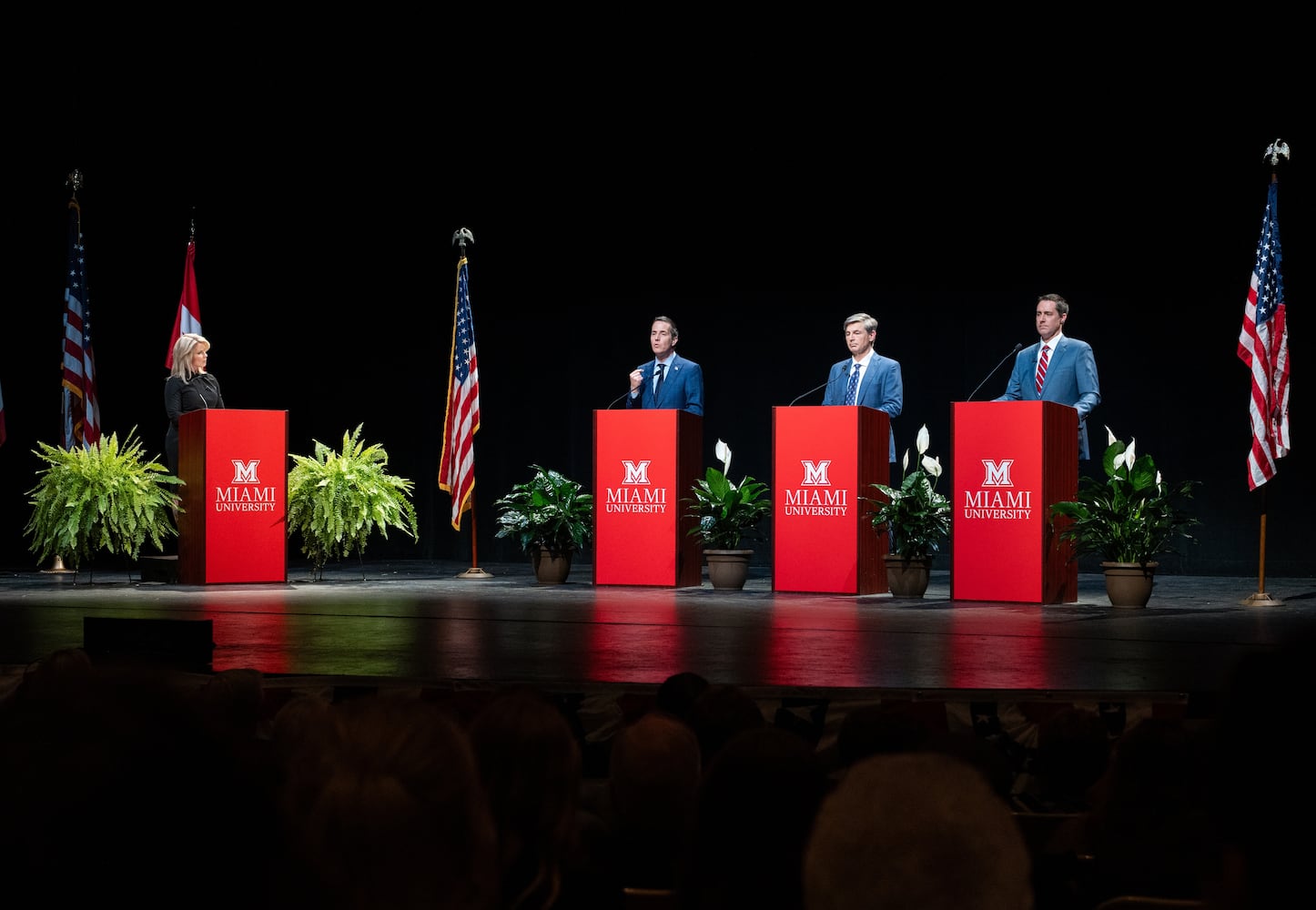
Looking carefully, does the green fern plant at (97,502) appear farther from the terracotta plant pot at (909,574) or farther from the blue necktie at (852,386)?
the terracotta plant pot at (909,574)

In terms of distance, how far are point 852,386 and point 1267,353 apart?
2239 millimetres

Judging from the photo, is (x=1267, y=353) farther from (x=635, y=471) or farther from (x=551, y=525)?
(x=551, y=525)

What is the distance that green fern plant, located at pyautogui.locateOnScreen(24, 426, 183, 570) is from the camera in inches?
287

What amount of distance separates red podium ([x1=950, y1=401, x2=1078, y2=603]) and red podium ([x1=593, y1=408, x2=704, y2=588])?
1719mm

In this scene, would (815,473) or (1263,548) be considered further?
(815,473)

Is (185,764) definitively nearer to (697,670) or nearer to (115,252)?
(697,670)

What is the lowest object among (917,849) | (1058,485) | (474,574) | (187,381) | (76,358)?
(474,574)

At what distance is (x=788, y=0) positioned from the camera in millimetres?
8391

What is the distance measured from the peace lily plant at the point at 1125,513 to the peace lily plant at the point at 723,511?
1893mm

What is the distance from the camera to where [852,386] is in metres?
7.75

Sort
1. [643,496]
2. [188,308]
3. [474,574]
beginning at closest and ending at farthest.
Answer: [643,496], [474,574], [188,308]

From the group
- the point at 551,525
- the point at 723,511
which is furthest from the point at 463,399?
the point at 723,511

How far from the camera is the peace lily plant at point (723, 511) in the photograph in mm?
7691

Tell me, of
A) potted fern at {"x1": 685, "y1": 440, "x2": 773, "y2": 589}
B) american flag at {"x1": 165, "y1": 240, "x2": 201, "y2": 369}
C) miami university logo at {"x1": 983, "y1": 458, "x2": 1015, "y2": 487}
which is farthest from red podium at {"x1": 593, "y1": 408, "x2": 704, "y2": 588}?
american flag at {"x1": 165, "y1": 240, "x2": 201, "y2": 369}
